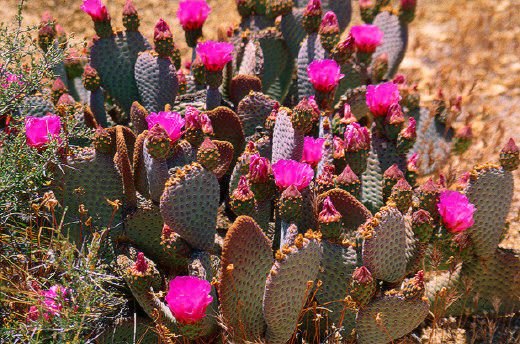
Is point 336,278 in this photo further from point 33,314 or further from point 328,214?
point 33,314

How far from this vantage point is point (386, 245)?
2350 millimetres

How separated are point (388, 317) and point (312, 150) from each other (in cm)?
82

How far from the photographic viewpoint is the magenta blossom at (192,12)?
3264 mm

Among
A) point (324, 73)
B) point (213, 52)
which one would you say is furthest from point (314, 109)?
point (213, 52)

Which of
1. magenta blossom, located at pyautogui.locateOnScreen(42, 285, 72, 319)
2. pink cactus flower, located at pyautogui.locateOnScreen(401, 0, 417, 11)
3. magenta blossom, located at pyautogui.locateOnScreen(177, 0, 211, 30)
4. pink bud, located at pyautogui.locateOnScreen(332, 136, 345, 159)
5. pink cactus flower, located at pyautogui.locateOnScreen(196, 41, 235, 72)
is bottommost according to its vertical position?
magenta blossom, located at pyautogui.locateOnScreen(42, 285, 72, 319)

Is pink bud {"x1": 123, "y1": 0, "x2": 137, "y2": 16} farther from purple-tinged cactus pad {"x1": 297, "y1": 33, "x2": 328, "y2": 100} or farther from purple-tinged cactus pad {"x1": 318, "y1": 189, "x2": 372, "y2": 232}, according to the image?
purple-tinged cactus pad {"x1": 318, "y1": 189, "x2": 372, "y2": 232}

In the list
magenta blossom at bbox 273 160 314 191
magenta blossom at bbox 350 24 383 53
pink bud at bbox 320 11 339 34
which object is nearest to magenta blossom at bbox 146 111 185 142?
magenta blossom at bbox 273 160 314 191

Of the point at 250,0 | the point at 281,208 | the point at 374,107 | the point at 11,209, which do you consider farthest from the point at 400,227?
the point at 250,0

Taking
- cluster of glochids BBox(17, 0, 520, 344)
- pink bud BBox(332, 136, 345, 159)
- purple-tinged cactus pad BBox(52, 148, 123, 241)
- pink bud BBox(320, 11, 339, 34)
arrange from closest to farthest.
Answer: cluster of glochids BBox(17, 0, 520, 344)
purple-tinged cactus pad BBox(52, 148, 123, 241)
pink bud BBox(332, 136, 345, 159)
pink bud BBox(320, 11, 339, 34)

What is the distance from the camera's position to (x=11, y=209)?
8.24 feet

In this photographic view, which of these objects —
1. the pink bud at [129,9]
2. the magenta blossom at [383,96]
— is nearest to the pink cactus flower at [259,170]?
the magenta blossom at [383,96]

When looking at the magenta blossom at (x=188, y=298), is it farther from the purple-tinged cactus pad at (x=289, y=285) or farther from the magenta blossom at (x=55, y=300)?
the magenta blossom at (x=55, y=300)

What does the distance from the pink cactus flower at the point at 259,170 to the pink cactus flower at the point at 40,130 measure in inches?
34.8

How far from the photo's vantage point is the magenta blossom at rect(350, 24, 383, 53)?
11.5ft
